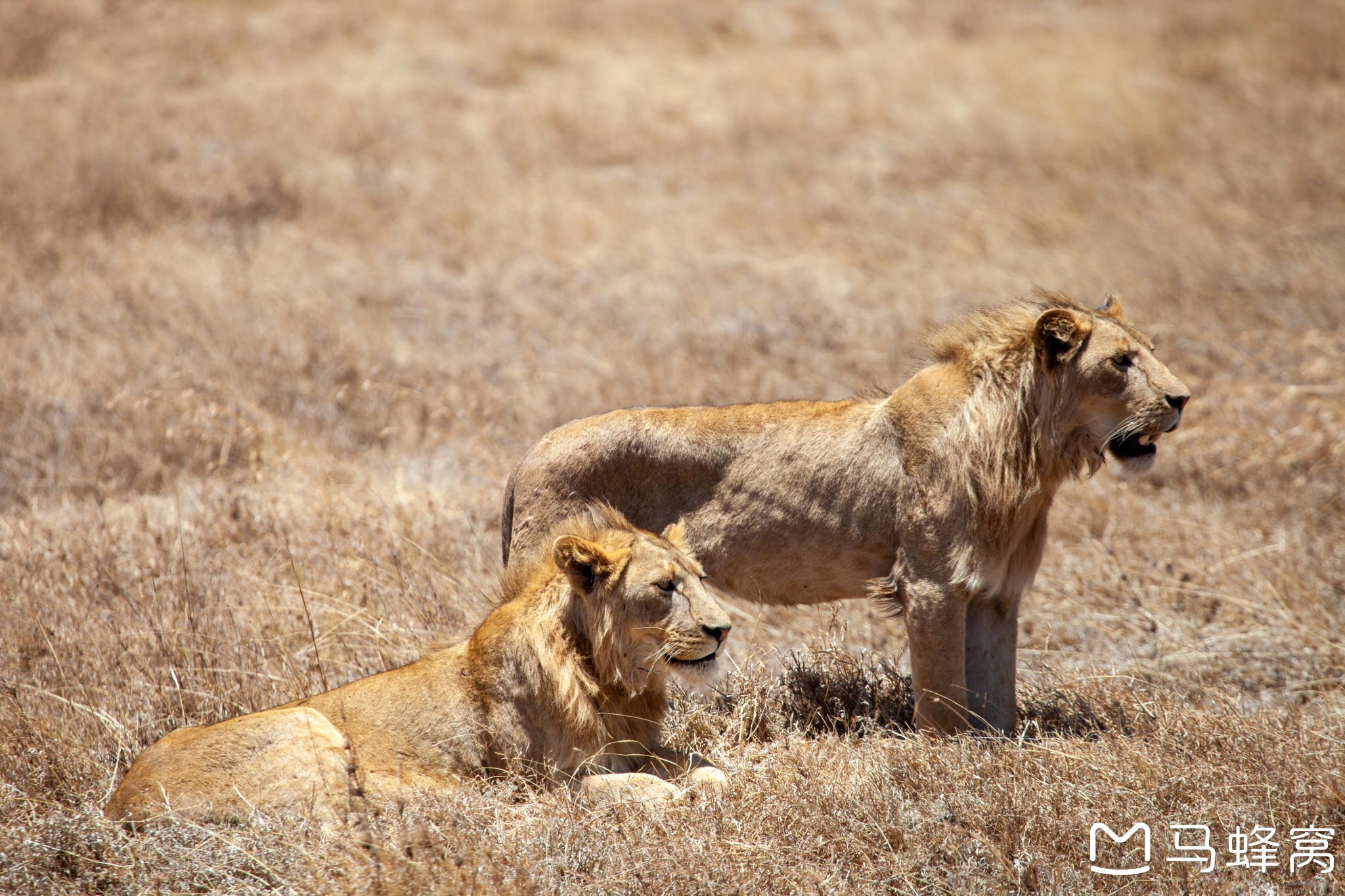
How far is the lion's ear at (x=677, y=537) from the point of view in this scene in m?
5.24

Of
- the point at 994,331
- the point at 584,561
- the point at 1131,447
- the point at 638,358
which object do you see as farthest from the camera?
the point at 638,358

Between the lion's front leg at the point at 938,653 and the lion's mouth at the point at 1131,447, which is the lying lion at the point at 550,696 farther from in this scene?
the lion's mouth at the point at 1131,447

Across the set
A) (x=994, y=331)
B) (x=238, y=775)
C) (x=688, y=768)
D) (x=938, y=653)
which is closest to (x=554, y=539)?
(x=688, y=768)

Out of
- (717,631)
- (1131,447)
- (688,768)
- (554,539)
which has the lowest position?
(688,768)

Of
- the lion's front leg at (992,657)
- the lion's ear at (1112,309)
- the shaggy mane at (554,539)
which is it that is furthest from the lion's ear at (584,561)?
the lion's ear at (1112,309)

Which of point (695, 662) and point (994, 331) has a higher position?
point (994, 331)

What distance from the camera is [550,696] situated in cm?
506

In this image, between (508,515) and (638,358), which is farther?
(638,358)

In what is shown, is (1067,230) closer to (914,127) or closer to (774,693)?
(914,127)

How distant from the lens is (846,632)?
22.0ft

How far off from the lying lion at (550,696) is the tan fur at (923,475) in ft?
1.19

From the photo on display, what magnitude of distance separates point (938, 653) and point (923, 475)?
84cm

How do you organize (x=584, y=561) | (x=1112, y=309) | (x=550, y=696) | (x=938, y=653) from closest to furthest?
1. (x=584, y=561)
2. (x=550, y=696)
3. (x=938, y=653)
4. (x=1112, y=309)

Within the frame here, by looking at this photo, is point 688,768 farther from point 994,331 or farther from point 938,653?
point 994,331
